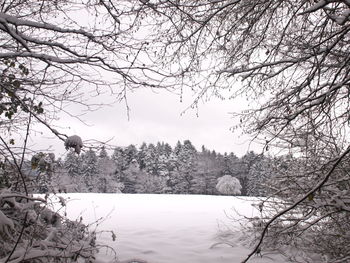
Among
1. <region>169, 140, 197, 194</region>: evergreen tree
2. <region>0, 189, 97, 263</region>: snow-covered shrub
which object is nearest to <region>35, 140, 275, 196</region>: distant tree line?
<region>169, 140, 197, 194</region>: evergreen tree

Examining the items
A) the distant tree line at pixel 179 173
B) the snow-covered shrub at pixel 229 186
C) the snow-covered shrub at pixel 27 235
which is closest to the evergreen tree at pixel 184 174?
the distant tree line at pixel 179 173

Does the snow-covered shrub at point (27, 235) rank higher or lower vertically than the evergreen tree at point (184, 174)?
lower

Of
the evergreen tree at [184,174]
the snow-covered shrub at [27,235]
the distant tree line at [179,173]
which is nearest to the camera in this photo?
the snow-covered shrub at [27,235]

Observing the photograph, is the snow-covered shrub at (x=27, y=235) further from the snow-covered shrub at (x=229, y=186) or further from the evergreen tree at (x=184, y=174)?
the evergreen tree at (x=184, y=174)

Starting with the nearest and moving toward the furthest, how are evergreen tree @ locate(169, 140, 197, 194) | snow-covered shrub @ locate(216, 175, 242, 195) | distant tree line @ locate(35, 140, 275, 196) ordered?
snow-covered shrub @ locate(216, 175, 242, 195)
distant tree line @ locate(35, 140, 275, 196)
evergreen tree @ locate(169, 140, 197, 194)

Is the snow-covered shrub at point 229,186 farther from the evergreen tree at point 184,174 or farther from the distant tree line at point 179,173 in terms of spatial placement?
the evergreen tree at point 184,174

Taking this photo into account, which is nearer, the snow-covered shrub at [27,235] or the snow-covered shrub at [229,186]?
the snow-covered shrub at [27,235]

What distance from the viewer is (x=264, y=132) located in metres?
4.17

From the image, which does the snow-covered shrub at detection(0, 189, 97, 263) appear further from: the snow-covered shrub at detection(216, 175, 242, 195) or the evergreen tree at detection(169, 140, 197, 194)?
the evergreen tree at detection(169, 140, 197, 194)

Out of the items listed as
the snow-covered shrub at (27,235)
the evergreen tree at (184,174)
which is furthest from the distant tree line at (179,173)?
the snow-covered shrub at (27,235)

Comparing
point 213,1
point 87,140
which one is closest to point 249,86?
point 213,1

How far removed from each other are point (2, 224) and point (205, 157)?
48911mm

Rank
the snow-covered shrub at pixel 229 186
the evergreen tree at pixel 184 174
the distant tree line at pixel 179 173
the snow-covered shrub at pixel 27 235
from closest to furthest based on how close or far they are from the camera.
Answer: the snow-covered shrub at pixel 27 235
the snow-covered shrub at pixel 229 186
the distant tree line at pixel 179 173
the evergreen tree at pixel 184 174

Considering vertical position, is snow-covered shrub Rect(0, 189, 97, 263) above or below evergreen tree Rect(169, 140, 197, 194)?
below
